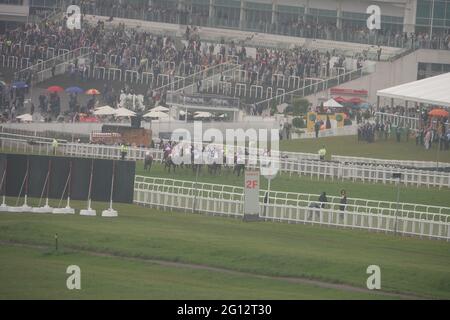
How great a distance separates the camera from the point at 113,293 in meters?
35.1

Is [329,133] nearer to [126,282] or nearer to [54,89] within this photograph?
[54,89]

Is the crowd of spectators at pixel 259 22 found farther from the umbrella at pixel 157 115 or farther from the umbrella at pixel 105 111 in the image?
the umbrella at pixel 157 115

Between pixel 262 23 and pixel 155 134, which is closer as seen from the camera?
pixel 155 134

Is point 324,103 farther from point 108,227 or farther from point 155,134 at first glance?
point 108,227

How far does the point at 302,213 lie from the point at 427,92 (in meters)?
19.6

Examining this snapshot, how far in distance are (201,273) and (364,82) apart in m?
53.0

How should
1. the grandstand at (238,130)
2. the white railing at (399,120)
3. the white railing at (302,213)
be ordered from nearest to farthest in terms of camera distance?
the grandstand at (238,130), the white railing at (302,213), the white railing at (399,120)

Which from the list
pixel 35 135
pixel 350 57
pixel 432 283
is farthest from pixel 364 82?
pixel 432 283

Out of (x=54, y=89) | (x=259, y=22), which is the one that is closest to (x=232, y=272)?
(x=54, y=89)

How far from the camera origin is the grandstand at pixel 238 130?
44.4 meters

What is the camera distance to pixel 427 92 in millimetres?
70312

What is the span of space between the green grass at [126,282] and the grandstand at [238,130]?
0.37m

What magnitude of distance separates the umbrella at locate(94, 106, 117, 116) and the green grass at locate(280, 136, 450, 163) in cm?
913

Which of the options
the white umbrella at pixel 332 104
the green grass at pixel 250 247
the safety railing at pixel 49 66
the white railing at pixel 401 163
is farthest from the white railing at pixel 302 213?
the safety railing at pixel 49 66
